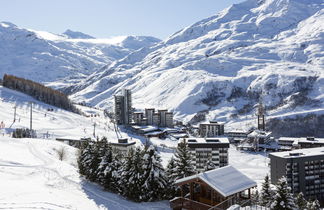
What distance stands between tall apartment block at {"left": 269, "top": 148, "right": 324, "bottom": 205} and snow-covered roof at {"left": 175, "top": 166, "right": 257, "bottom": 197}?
185ft

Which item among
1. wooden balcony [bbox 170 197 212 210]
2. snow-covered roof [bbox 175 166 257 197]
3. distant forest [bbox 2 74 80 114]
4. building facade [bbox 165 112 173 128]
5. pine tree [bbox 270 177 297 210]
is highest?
distant forest [bbox 2 74 80 114]

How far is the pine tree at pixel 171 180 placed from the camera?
36312 mm

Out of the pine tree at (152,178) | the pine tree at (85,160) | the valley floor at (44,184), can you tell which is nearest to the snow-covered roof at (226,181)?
the pine tree at (152,178)

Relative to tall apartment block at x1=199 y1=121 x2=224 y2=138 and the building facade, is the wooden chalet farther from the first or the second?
the building facade

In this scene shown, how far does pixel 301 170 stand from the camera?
80.8 metres

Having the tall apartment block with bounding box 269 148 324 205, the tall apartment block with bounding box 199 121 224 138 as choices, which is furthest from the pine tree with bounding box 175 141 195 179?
the tall apartment block with bounding box 199 121 224 138

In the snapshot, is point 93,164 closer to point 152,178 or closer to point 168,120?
point 152,178

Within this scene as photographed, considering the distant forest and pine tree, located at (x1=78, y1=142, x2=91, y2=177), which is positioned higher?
the distant forest

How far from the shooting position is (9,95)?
541 feet

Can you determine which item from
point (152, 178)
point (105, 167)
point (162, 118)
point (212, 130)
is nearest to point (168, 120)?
point (162, 118)

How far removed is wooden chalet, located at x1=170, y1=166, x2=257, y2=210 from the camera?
87.6 ft

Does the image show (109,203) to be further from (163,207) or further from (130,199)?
(163,207)

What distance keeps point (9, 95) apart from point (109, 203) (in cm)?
15296

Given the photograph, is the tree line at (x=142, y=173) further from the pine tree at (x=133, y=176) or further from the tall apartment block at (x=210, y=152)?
the tall apartment block at (x=210, y=152)
